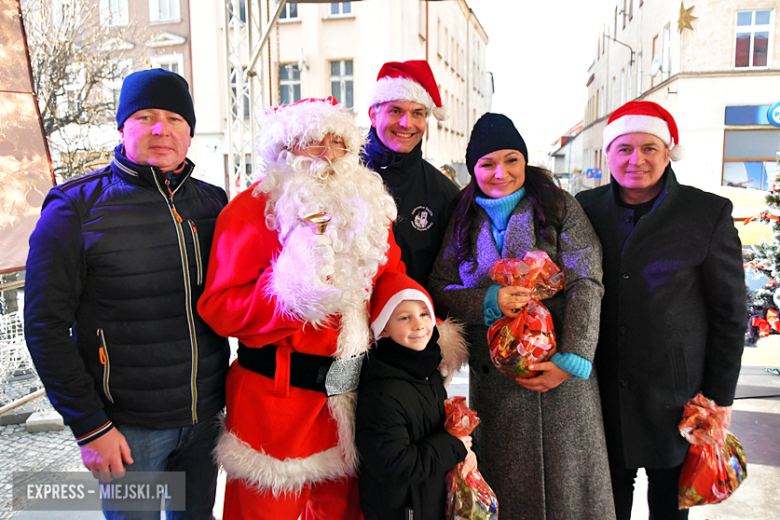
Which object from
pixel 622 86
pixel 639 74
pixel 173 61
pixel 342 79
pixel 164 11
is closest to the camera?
pixel 173 61

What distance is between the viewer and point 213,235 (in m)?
1.66

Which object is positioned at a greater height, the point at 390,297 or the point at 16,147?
the point at 16,147

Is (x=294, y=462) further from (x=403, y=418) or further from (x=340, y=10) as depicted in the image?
(x=340, y=10)

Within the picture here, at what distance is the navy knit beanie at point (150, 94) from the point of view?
156 centimetres

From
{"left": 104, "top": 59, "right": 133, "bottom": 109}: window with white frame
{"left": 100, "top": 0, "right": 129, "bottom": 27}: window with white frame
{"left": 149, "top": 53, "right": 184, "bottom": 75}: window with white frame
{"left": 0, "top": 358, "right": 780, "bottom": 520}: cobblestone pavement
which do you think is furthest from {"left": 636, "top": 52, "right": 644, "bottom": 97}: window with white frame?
{"left": 104, "top": 59, "right": 133, "bottom": 109}: window with white frame

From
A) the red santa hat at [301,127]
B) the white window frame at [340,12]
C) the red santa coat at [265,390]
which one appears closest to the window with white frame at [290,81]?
the white window frame at [340,12]

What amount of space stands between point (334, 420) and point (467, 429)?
442 millimetres

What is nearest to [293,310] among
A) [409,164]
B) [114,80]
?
[409,164]

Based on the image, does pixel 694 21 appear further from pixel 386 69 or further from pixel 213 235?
pixel 213 235

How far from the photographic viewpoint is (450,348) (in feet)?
5.72

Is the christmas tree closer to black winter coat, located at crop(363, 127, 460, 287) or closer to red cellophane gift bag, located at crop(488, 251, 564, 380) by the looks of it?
black winter coat, located at crop(363, 127, 460, 287)

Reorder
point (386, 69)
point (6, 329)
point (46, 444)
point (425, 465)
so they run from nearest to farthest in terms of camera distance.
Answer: point (425, 465)
point (386, 69)
point (46, 444)
point (6, 329)

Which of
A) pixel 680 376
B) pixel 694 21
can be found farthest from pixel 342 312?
pixel 694 21

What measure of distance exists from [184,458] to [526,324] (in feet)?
4.25
